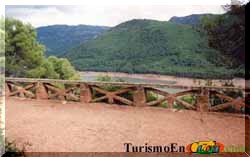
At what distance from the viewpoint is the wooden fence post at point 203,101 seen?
19.8 ft

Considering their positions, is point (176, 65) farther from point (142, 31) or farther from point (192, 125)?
point (192, 125)

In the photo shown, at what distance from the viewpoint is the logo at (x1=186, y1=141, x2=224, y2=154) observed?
3.94 meters

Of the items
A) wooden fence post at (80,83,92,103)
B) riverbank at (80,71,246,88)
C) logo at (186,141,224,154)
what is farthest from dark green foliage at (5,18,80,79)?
logo at (186,141,224,154)

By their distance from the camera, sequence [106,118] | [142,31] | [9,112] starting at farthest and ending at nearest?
[142,31]
[9,112]
[106,118]

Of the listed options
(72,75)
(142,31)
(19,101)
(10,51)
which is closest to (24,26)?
(10,51)

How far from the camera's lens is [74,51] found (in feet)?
43.9

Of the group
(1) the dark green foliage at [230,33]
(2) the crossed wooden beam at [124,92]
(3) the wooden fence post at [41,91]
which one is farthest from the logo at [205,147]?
(3) the wooden fence post at [41,91]

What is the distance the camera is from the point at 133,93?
263 inches

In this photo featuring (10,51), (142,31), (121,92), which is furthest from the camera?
(10,51)

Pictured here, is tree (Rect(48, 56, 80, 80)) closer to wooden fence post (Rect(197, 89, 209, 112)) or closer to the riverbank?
the riverbank

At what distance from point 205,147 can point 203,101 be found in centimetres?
208

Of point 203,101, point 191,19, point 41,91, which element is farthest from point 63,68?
point 203,101

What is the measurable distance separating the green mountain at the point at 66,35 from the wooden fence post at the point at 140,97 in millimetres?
5199

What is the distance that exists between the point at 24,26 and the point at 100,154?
1227 cm
